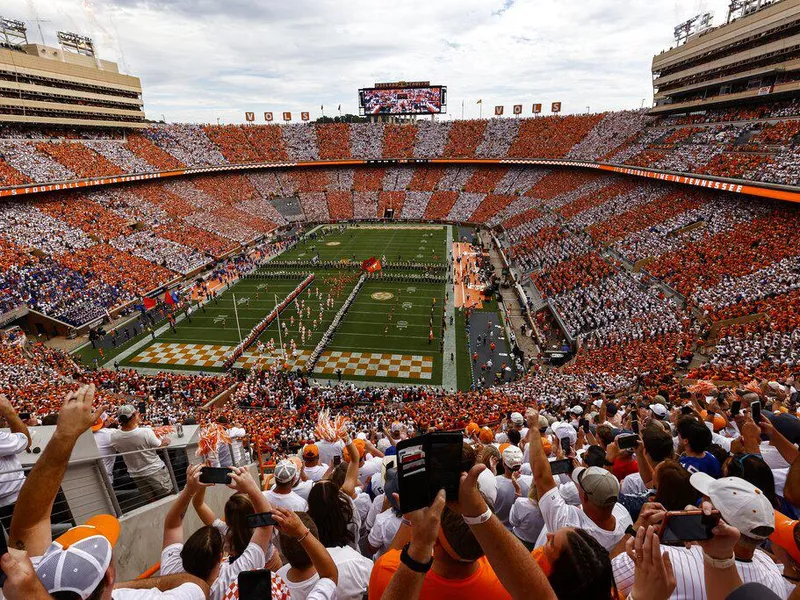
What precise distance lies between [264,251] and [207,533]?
43.7 metres

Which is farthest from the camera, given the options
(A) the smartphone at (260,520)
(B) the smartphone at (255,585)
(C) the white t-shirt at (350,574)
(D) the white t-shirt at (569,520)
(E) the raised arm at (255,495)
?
(D) the white t-shirt at (569,520)

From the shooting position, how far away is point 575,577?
2133 mm

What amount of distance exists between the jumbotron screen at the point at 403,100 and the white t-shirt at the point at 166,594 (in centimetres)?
7684

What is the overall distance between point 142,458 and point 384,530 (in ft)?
12.3

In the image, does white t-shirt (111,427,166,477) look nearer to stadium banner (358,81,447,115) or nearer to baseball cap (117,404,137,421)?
baseball cap (117,404,137,421)

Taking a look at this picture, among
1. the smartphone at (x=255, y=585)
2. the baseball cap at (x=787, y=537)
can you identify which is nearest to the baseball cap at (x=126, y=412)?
the smartphone at (x=255, y=585)

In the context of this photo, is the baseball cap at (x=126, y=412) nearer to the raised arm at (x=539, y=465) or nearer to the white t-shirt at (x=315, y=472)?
the white t-shirt at (x=315, y=472)

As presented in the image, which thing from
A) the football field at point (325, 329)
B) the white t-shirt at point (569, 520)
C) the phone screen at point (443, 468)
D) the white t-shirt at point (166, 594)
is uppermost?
the phone screen at point (443, 468)

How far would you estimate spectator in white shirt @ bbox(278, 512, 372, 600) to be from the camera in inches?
117

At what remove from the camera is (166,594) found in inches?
108

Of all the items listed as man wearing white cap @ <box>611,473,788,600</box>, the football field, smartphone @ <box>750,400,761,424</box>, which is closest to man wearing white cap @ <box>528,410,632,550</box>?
man wearing white cap @ <box>611,473,788,600</box>

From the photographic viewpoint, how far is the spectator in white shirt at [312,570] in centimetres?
297

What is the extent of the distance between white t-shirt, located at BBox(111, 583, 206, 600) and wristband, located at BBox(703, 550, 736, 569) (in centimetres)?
304

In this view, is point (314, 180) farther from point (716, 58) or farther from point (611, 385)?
point (611, 385)
